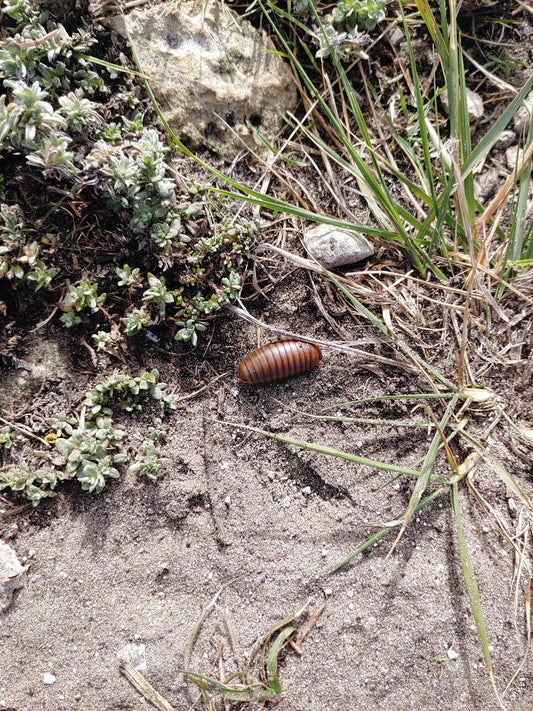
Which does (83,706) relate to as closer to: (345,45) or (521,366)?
(521,366)

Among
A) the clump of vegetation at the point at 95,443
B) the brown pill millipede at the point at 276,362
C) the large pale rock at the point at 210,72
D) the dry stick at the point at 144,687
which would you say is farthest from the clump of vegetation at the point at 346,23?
the dry stick at the point at 144,687

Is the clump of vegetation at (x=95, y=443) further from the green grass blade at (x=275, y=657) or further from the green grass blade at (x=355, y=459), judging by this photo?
the green grass blade at (x=275, y=657)

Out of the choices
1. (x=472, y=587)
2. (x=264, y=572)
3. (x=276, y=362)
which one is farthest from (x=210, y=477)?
(x=472, y=587)

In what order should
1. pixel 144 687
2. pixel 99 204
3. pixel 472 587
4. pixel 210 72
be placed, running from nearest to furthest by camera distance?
pixel 472 587 < pixel 144 687 < pixel 99 204 < pixel 210 72

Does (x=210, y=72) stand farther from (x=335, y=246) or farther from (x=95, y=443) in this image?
(x=95, y=443)

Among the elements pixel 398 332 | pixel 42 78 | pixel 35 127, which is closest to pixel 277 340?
pixel 398 332

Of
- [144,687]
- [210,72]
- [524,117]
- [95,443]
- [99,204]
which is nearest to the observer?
[144,687]

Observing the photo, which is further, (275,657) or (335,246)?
(335,246)
